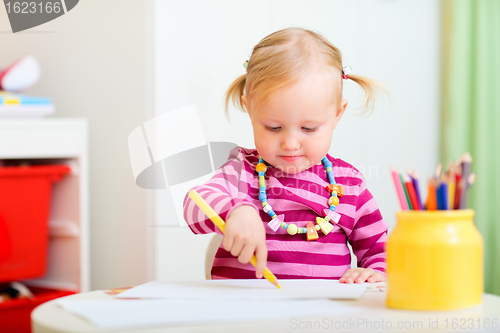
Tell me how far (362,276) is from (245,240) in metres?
0.18

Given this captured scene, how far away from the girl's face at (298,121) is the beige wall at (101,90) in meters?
0.92

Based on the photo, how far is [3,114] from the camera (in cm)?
136

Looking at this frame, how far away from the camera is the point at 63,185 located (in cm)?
145

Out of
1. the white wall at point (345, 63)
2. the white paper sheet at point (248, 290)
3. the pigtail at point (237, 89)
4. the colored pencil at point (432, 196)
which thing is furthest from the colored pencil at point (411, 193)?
the white wall at point (345, 63)

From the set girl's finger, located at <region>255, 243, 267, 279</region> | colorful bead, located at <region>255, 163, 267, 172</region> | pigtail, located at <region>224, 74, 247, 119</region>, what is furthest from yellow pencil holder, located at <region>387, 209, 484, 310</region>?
pigtail, located at <region>224, 74, 247, 119</region>

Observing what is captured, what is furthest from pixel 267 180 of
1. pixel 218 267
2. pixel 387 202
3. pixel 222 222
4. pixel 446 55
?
pixel 446 55

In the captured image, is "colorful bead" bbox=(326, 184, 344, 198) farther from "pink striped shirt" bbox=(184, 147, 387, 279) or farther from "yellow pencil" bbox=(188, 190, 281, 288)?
"yellow pencil" bbox=(188, 190, 281, 288)

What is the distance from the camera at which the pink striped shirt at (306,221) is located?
0.80 metres

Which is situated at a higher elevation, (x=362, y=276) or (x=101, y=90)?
(x=101, y=90)

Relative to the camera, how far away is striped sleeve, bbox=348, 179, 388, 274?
2.67 ft

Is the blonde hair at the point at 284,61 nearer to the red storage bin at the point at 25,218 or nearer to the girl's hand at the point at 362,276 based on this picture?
the girl's hand at the point at 362,276

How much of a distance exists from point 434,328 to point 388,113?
1.47 m

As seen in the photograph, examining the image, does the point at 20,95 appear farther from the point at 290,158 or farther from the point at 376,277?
the point at 376,277

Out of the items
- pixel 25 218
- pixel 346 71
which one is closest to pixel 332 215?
pixel 346 71
